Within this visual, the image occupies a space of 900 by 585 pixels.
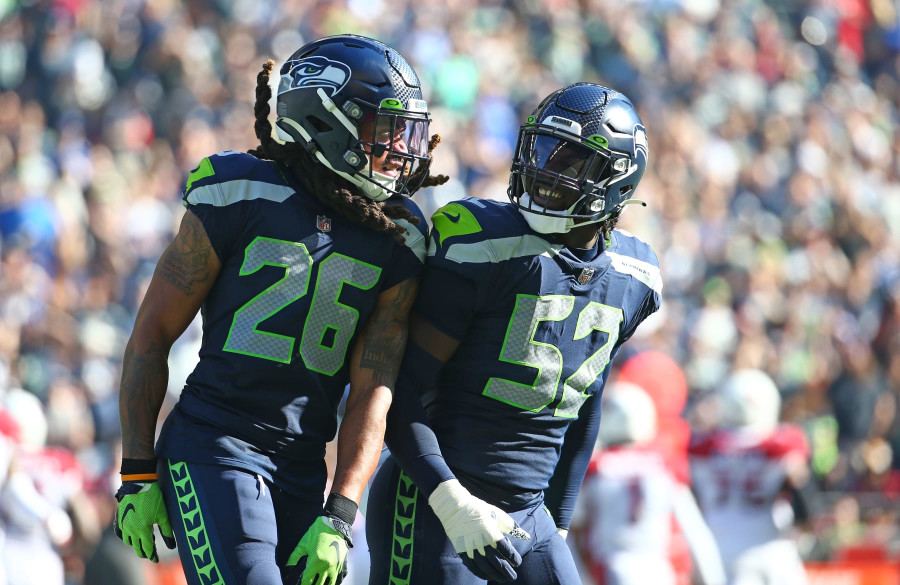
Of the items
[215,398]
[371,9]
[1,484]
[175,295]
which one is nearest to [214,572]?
[215,398]

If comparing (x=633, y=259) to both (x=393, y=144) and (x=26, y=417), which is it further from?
(x=26, y=417)

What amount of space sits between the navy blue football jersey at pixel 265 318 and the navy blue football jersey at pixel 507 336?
12.0 inches

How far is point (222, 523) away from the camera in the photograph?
10.4ft

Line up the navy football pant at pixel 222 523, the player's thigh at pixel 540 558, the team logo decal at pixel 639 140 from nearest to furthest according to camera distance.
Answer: the navy football pant at pixel 222 523, the player's thigh at pixel 540 558, the team logo decal at pixel 639 140

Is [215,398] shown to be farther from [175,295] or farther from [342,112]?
[342,112]

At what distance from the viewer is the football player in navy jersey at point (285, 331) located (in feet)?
10.6

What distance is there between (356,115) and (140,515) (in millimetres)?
1254

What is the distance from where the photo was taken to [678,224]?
38.4 feet

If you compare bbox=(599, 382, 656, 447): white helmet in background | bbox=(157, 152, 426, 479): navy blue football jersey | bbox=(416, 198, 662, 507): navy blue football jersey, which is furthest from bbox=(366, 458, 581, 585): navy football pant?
bbox=(599, 382, 656, 447): white helmet in background

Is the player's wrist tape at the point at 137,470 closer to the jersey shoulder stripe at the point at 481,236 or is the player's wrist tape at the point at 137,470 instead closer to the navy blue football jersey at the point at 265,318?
the navy blue football jersey at the point at 265,318

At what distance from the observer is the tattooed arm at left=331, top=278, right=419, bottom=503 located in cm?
340

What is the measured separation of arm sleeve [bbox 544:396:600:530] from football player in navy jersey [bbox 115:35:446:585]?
86cm

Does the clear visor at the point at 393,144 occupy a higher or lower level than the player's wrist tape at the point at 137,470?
higher

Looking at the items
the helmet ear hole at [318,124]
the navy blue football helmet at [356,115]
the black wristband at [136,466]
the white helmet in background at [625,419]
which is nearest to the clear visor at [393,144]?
the navy blue football helmet at [356,115]
